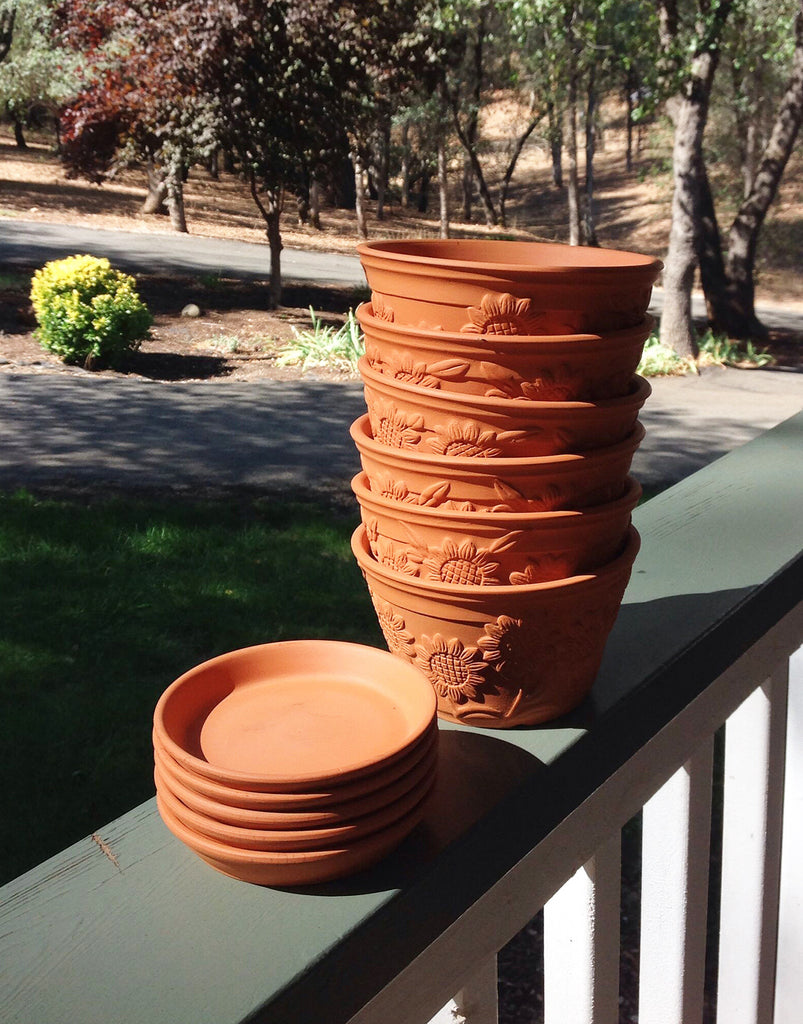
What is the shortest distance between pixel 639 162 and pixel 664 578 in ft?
109

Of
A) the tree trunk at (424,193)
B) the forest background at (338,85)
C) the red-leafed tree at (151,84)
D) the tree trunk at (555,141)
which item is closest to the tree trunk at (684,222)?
the forest background at (338,85)

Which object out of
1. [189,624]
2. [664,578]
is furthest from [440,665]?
[189,624]

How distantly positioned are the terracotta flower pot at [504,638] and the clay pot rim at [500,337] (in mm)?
203

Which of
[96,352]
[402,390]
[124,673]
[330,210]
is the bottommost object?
[124,673]

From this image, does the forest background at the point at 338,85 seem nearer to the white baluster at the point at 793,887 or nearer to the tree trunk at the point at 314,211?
the tree trunk at the point at 314,211

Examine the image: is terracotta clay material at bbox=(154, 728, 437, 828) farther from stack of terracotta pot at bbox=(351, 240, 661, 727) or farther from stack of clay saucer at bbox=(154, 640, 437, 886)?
stack of terracotta pot at bbox=(351, 240, 661, 727)

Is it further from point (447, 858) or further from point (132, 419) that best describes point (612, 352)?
point (132, 419)

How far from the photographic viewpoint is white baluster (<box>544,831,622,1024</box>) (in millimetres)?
935

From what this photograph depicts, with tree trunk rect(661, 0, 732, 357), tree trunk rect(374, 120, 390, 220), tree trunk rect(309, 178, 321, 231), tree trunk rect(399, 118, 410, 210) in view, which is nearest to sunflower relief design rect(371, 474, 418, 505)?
tree trunk rect(661, 0, 732, 357)

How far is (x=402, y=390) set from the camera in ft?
2.78

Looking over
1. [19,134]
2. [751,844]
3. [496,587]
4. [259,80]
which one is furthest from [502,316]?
[19,134]

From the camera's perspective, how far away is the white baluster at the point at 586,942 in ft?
3.07

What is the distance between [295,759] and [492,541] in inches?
9.7

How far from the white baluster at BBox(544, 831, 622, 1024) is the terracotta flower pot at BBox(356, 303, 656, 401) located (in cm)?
42
